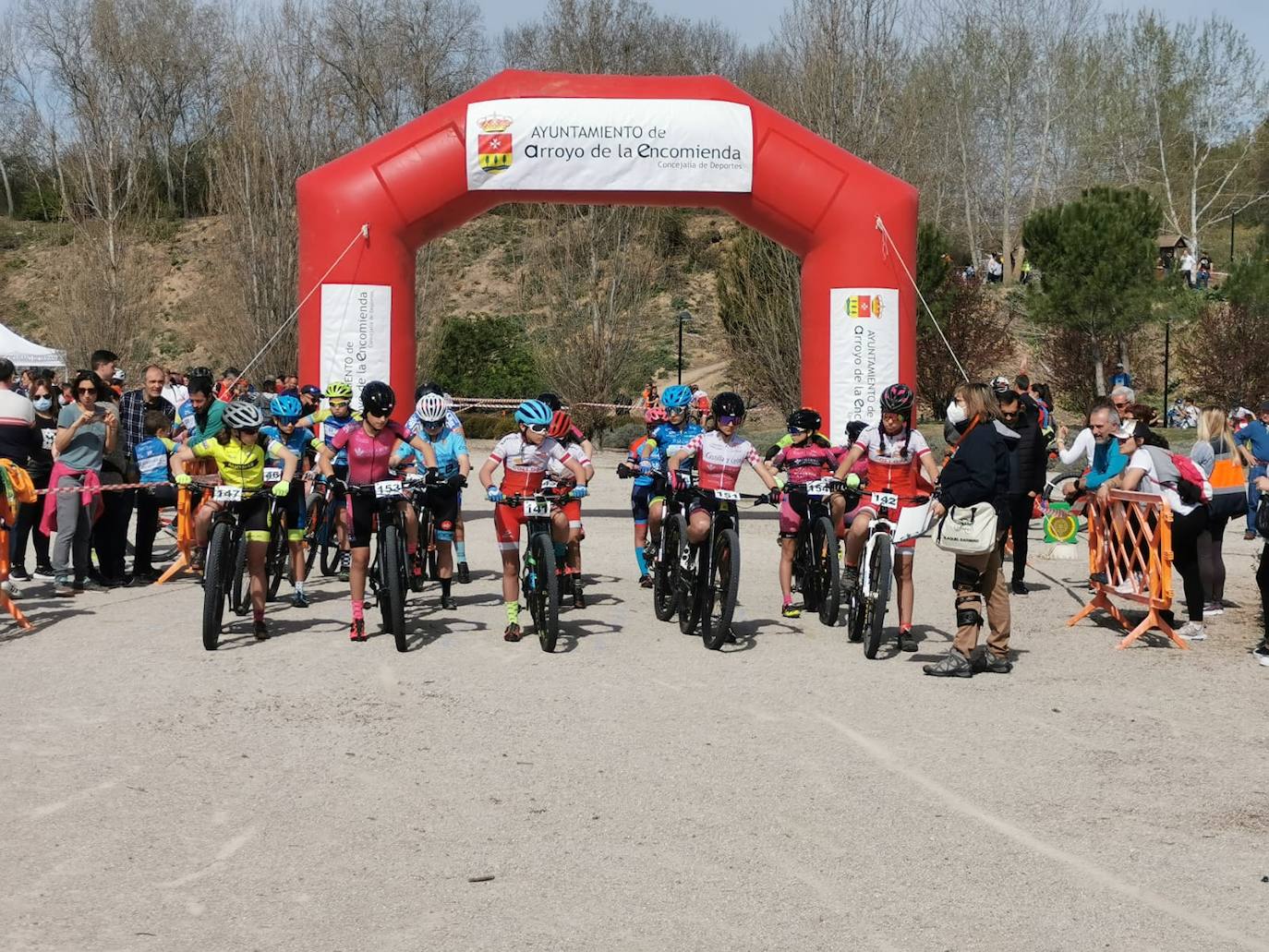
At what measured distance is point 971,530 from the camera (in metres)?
8.88

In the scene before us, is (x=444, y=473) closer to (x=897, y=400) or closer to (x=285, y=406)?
(x=285, y=406)

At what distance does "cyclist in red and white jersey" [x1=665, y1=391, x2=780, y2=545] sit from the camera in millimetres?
10124

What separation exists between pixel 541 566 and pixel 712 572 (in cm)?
115

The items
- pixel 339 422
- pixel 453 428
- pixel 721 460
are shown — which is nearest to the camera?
pixel 721 460

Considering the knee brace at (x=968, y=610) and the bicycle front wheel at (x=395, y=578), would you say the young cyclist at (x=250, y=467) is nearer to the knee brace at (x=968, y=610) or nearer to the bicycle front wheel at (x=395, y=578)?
the bicycle front wheel at (x=395, y=578)

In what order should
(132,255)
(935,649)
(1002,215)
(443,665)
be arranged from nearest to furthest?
(443,665)
(935,649)
(132,255)
(1002,215)

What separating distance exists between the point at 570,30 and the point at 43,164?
34615 mm

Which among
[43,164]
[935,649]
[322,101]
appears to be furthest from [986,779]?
[43,164]

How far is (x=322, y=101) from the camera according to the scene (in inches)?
1374

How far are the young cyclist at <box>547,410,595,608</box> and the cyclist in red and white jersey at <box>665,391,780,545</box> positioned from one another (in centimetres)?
77

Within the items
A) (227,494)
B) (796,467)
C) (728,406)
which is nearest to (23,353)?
(227,494)

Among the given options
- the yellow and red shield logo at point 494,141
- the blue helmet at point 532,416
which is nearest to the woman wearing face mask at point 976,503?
the blue helmet at point 532,416

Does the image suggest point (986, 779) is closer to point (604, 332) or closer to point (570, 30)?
point (604, 332)

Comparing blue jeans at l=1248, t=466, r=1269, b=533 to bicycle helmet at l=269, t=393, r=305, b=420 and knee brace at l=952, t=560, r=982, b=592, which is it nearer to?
knee brace at l=952, t=560, r=982, b=592
